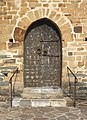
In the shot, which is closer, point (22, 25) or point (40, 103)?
point (40, 103)

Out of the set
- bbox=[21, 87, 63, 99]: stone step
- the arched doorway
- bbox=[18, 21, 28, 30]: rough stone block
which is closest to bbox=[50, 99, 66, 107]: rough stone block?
bbox=[21, 87, 63, 99]: stone step

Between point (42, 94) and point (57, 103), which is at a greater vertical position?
point (42, 94)

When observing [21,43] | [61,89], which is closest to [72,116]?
[61,89]

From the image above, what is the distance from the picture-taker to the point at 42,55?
26.6 feet

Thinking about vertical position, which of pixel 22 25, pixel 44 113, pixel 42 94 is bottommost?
pixel 44 113

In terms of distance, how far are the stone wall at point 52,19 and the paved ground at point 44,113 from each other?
1223 millimetres

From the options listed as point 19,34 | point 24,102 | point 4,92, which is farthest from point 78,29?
point 4,92

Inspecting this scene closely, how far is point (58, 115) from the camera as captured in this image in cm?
→ 643

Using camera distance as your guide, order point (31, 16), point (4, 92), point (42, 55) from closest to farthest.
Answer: point (31, 16)
point (4, 92)
point (42, 55)

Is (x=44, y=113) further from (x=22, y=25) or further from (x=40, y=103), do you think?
(x=22, y=25)

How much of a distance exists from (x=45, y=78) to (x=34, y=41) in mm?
1304

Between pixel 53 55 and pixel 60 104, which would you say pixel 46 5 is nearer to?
pixel 53 55

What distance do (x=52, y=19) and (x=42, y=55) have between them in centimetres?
127

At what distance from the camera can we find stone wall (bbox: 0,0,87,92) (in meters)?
7.62
